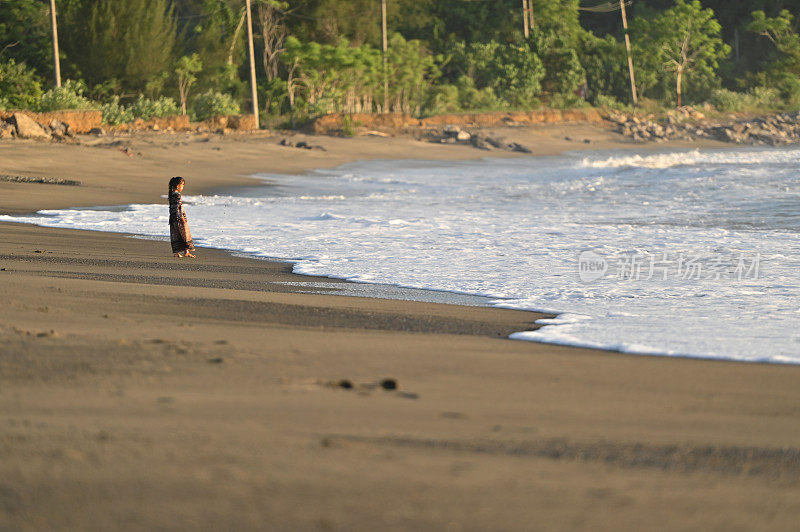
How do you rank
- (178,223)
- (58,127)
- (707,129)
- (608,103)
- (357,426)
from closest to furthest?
(357,426) < (178,223) < (58,127) < (707,129) < (608,103)

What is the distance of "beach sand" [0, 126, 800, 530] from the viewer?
8.11ft

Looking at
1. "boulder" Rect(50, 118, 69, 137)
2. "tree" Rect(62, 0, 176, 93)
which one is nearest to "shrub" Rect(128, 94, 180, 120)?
"tree" Rect(62, 0, 176, 93)

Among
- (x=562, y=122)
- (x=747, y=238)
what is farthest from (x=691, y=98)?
(x=747, y=238)

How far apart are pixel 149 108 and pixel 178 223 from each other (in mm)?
20789

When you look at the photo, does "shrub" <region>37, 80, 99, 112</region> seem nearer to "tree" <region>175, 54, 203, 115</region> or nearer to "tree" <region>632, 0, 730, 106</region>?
"tree" <region>175, 54, 203, 115</region>

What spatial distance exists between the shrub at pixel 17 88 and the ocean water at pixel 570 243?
840cm

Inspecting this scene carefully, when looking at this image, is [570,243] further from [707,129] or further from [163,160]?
[707,129]

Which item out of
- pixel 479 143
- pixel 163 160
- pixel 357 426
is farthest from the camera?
pixel 479 143

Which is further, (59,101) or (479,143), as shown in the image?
(479,143)

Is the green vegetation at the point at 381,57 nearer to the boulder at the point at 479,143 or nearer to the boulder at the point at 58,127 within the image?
the boulder at the point at 58,127

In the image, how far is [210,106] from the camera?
30328 millimetres

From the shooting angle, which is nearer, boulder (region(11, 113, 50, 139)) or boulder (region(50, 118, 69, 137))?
boulder (region(11, 113, 50, 139))

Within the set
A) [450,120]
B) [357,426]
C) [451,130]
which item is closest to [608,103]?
[450,120]

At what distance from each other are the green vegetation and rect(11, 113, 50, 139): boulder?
4019mm
